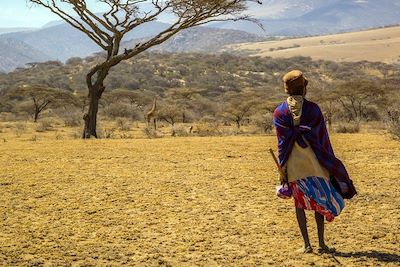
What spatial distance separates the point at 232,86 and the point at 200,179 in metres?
40.5

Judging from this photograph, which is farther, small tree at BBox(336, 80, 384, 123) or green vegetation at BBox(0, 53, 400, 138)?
small tree at BBox(336, 80, 384, 123)

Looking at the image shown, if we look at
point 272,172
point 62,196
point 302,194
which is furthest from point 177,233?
point 272,172

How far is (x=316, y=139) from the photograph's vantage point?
13.7 ft

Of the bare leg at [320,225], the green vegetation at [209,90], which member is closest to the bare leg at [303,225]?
the bare leg at [320,225]

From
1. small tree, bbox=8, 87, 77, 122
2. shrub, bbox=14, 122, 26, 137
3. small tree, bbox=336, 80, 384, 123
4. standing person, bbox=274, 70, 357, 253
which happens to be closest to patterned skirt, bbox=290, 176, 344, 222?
standing person, bbox=274, 70, 357, 253

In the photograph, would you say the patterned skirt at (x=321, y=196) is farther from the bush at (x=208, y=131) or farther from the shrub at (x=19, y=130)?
the shrub at (x=19, y=130)

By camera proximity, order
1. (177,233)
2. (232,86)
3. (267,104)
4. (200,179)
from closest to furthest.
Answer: (177,233), (200,179), (267,104), (232,86)

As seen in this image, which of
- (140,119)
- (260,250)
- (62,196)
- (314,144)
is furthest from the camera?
(140,119)

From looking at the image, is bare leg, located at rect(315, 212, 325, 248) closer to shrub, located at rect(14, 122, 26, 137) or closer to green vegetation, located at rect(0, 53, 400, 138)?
green vegetation, located at rect(0, 53, 400, 138)

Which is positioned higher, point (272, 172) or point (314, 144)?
point (314, 144)

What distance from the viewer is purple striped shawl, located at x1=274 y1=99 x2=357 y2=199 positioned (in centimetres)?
416

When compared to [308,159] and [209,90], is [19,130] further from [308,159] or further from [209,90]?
[209,90]

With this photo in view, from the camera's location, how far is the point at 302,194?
4.24 metres

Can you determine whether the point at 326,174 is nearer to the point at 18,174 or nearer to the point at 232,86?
the point at 18,174
